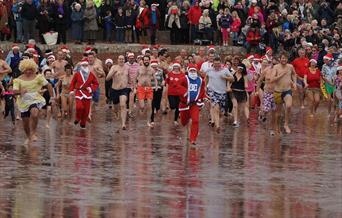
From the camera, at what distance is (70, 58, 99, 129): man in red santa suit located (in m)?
33.1

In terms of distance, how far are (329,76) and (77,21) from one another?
1052 centimetres

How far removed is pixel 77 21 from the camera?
4712cm

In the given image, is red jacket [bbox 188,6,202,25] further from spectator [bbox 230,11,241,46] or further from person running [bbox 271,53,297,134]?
person running [bbox 271,53,297,134]

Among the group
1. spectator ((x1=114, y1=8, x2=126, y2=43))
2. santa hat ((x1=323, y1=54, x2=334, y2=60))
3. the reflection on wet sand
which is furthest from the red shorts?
spectator ((x1=114, y1=8, x2=126, y2=43))

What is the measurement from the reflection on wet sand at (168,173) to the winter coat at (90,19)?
41.5 ft

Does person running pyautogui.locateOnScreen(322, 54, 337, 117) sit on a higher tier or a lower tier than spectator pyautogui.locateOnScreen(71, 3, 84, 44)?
lower

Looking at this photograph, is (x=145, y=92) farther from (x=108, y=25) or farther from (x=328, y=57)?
(x=108, y=25)

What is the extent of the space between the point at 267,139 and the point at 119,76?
3921 millimetres

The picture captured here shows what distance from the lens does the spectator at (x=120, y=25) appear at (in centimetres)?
4759

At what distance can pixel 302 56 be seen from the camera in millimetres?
40062

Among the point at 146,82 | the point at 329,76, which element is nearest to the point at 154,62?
the point at 146,82

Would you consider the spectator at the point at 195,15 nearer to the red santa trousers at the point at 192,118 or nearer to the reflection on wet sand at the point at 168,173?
the reflection on wet sand at the point at 168,173

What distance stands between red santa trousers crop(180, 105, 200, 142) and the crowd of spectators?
1532 cm

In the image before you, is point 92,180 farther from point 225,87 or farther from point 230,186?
point 225,87
